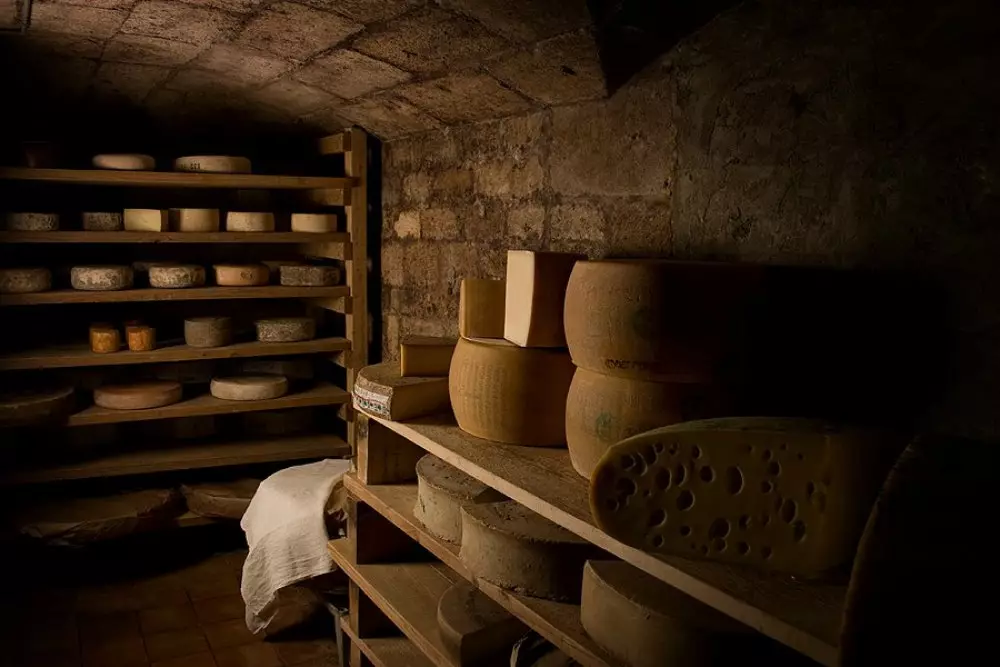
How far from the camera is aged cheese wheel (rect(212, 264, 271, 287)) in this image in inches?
150

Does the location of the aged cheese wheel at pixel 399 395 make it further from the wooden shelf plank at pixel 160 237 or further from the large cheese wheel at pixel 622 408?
the wooden shelf plank at pixel 160 237

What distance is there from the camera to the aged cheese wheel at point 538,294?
184 centimetres

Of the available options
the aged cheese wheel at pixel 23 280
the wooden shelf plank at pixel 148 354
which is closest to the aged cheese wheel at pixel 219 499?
the wooden shelf plank at pixel 148 354

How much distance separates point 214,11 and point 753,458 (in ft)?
6.56

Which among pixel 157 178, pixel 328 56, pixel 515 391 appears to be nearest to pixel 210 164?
pixel 157 178

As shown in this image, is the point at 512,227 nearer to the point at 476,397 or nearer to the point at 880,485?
the point at 476,397

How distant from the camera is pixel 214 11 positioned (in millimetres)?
2422

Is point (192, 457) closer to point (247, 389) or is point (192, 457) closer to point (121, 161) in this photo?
point (247, 389)

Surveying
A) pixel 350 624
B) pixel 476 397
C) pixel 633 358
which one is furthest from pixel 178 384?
pixel 633 358

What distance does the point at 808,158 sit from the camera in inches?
67.1

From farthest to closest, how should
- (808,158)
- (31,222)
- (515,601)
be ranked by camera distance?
1. (31,222)
2. (515,601)
3. (808,158)

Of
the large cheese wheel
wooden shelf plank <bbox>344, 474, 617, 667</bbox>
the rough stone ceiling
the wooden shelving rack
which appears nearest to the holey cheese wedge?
the large cheese wheel

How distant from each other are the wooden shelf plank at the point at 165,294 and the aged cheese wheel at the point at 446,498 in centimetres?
183

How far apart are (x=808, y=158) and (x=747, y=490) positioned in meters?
0.77
